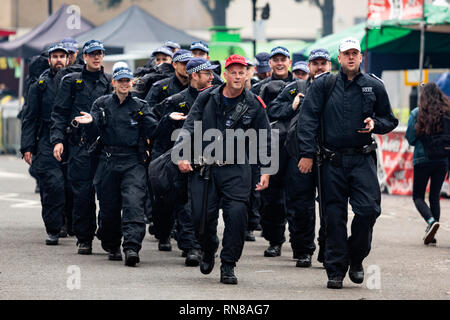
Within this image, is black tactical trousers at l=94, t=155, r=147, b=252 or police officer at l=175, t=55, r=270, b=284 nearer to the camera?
police officer at l=175, t=55, r=270, b=284

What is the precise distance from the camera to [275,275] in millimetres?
10141

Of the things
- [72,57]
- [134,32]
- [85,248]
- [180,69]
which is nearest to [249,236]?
[85,248]

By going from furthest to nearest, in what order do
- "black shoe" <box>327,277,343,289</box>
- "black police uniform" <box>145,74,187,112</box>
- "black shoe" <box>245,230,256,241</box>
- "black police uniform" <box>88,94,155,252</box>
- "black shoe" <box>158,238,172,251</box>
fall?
"black shoe" <box>245,230,256,241</box> → "black shoe" <box>158,238,172,251</box> → "black police uniform" <box>145,74,187,112</box> → "black police uniform" <box>88,94,155,252</box> → "black shoe" <box>327,277,343,289</box>

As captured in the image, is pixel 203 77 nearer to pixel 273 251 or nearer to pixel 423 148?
pixel 273 251

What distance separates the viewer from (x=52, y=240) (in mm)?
12320

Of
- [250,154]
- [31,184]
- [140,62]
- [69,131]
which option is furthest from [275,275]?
[140,62]

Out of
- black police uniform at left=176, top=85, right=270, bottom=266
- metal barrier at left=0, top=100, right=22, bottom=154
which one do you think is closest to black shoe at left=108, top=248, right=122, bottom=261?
black police uniform at left=176, top=85, right=270, bottom=266

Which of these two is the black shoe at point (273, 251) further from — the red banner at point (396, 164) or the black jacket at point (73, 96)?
the red banner at point (396, 164)

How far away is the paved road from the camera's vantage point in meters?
8.85

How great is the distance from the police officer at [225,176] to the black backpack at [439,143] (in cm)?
381

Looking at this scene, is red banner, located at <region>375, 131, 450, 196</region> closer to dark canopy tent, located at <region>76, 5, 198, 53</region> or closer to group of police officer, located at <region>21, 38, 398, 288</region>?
group of police officer, located at <region>21, 38, 398, 288</region>

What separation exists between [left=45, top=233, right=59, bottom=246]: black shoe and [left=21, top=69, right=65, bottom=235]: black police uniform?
0.10 m

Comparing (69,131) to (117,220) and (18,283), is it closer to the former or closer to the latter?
(117,220)
